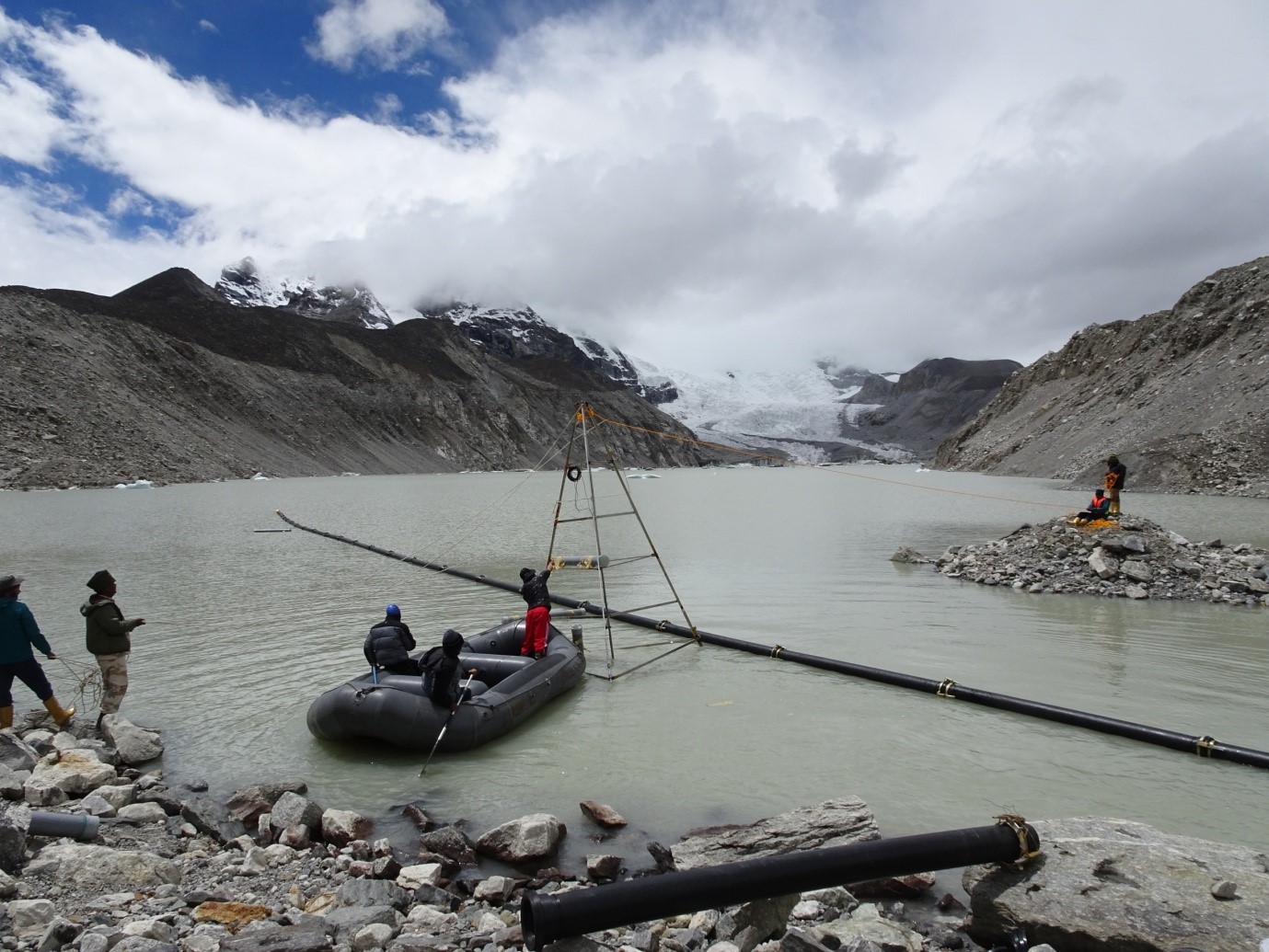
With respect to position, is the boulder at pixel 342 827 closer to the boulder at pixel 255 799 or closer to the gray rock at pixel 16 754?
the boulder at pixel 255 799

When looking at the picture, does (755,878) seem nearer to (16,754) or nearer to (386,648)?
(386,648)

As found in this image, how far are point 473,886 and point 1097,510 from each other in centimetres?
1602

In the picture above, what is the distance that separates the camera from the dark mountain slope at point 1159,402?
40969 millimetres

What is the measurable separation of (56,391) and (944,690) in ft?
224

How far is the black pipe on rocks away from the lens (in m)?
7.46

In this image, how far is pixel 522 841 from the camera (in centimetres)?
580

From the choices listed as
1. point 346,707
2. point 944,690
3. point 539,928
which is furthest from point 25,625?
point 944,690

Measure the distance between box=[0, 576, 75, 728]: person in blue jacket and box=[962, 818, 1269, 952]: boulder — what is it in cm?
868

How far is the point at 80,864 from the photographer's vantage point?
201 inches

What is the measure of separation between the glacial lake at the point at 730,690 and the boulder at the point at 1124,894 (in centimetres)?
154

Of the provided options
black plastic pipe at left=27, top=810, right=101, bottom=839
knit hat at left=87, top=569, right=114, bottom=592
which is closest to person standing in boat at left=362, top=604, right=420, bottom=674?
knit hat at left=87, top=569, right=114, bottom=592

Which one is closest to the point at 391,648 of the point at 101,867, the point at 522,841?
the point at 522,841

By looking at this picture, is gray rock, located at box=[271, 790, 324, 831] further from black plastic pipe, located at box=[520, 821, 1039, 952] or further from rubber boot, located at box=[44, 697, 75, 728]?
rubber boot, located at box=[44, 697, 75, 728]

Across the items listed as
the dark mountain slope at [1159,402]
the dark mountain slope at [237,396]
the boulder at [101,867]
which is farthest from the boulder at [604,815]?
the dark mountain slope at [237,396]
